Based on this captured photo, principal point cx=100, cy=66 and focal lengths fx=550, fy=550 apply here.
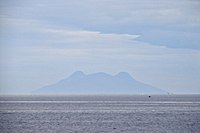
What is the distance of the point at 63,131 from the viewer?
6712 cm

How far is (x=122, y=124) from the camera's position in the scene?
263ft

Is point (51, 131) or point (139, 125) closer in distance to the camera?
point (51, 131)

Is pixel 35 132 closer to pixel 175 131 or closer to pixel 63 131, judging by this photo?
pixel 63 131

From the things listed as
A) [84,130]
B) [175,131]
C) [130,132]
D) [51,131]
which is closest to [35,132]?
[51,131]

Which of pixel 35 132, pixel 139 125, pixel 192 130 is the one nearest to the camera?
pixel 35 132

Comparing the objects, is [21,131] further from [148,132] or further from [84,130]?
[148,132]

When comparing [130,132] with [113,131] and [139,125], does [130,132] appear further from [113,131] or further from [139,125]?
[139,125]

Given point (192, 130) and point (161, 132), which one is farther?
point (192, 130)

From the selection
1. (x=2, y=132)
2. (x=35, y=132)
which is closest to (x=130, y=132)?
(x=35, y=132)

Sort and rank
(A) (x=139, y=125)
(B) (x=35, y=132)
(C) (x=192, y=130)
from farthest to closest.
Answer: (A) (x=139, y=125)
(C) (x=192, y=130)
(B) (x=35, y=132)

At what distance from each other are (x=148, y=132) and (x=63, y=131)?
10.3 meters

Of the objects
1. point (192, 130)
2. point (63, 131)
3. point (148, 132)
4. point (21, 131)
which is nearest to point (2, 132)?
point (21, 131)

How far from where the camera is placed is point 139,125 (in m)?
78.2

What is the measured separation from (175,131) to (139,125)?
981 cm
